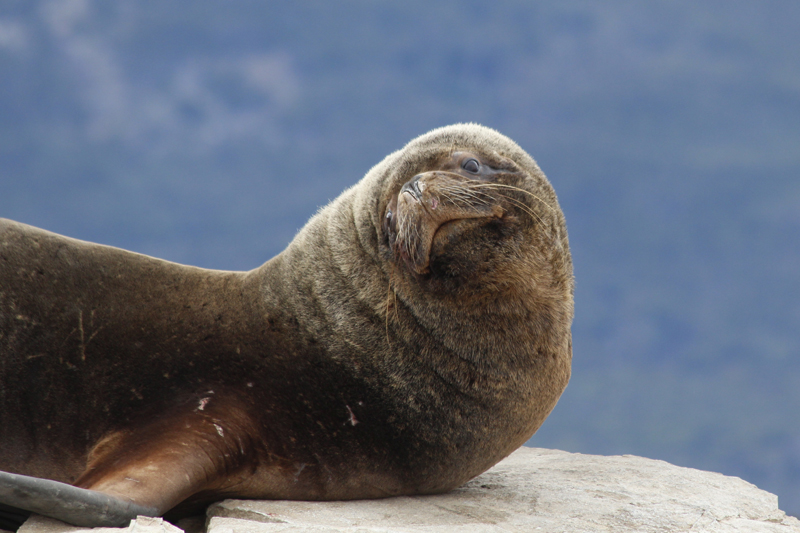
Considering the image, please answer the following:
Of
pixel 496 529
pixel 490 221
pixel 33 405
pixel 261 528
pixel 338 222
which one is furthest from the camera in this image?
pixel 338 222

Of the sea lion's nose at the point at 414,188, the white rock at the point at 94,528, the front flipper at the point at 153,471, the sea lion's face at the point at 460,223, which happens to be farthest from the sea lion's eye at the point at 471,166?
the white rock at the point at 94,528

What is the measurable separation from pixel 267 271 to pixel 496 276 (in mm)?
1754

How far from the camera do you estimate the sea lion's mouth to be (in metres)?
4.11

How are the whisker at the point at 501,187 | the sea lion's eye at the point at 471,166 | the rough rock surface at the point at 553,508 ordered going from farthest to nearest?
the sea lion's eye at the point at 471,166 < the whisker at the point at 501,187 < the rough rock surface at the point at 553,508

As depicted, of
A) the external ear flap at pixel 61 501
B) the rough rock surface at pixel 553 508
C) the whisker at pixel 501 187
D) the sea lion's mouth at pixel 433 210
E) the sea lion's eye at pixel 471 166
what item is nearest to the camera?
the external ear flap at pixel 61 501

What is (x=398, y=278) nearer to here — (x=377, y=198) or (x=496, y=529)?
(x=377, y=198)

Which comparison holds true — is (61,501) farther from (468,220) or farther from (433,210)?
(468,220)

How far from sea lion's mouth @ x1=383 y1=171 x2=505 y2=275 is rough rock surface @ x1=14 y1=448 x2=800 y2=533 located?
5.05ft

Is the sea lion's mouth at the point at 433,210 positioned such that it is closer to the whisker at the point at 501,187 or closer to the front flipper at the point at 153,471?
the whisker at the point at 501,187

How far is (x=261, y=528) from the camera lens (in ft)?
10.5

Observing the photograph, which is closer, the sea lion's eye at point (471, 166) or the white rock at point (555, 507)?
the white rock at point (555, 507)

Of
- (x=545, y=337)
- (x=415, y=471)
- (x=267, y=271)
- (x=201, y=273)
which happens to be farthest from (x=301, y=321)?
(x=545, y=337)

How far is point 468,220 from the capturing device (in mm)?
4188

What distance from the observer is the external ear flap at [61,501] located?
9.97 ft
